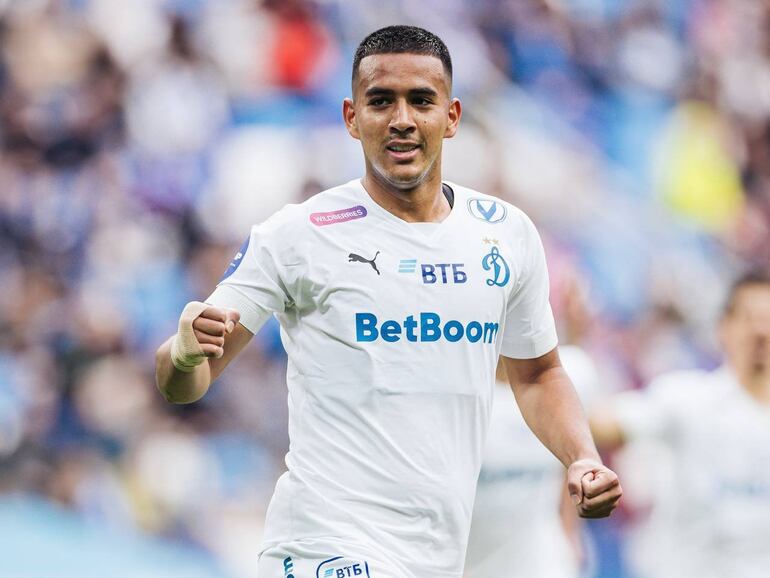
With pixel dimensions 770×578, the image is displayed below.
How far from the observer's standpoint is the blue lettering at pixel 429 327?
3.65m

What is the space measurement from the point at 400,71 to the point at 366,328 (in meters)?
0.74

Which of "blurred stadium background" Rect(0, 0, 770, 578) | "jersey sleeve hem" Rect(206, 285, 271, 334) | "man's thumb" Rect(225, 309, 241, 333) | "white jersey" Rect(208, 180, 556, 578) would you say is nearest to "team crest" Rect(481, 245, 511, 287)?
"white jersey" Rect(208, 180, 556, 578)

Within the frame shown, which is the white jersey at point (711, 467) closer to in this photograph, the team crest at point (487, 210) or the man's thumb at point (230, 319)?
the team crest at point (487, 210)

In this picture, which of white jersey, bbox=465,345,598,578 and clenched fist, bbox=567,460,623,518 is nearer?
clenched fist, bbox=567,460,623,518

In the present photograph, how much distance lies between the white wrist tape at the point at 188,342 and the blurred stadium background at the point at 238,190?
3987 mm

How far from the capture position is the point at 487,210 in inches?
157

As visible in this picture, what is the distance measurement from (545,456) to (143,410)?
10.6 feet

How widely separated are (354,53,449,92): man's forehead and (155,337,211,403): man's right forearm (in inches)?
37.0

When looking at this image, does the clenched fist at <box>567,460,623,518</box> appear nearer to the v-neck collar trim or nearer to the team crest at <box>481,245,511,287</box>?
the team crest at <box>481,245,511,287</box>

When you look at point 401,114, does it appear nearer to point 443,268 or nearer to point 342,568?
point 443,268

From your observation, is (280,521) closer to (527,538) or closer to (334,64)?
(527,538)

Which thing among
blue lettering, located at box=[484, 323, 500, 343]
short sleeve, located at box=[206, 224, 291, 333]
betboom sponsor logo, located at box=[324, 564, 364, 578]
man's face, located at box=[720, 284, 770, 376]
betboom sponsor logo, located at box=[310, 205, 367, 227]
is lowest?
betboom sponsor logo, located at box=[324, 564, 364, 578]

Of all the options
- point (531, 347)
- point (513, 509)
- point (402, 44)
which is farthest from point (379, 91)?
point (513, 509)

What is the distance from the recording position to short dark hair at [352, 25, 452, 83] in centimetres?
384
